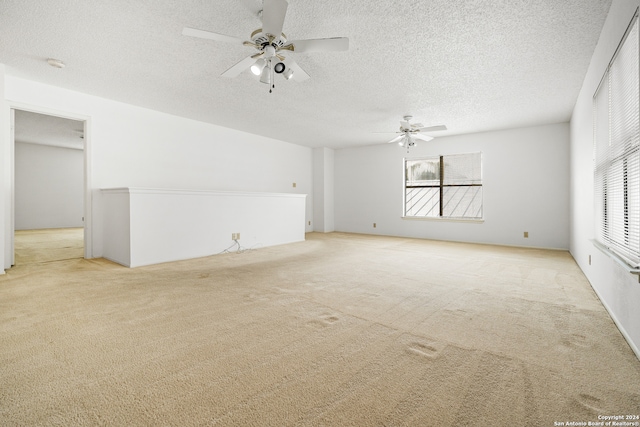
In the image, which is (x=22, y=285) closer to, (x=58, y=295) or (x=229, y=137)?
(x=58, y=295)

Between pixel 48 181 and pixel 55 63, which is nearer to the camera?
pixel 55 63

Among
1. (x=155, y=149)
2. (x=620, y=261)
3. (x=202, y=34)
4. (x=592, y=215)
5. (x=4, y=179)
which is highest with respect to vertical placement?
(x=202, y=34)

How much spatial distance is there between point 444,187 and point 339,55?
4824 mm

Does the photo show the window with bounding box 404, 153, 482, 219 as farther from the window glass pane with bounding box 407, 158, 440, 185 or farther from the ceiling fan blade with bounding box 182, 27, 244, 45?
the ceiling fan blade with bounding box 182, 27, 244, 45

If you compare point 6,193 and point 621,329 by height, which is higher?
point 6,193

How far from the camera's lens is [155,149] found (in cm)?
502

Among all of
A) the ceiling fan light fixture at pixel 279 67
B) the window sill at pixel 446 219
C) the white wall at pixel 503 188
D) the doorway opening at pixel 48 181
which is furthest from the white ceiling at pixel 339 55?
the doorway opening at pixel 48 181

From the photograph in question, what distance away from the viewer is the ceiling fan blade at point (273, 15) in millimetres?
1938

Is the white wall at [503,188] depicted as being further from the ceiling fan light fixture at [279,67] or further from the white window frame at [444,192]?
the ceiling fan light fixture at [279,67]

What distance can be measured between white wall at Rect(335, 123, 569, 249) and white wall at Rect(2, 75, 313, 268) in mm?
2894

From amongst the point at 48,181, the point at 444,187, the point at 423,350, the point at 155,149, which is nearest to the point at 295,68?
the point at 423,350

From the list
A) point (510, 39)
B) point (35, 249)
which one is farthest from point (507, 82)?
point (35, 249)

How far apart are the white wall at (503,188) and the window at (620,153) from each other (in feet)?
10.2

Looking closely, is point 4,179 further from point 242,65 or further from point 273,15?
point 273,15
